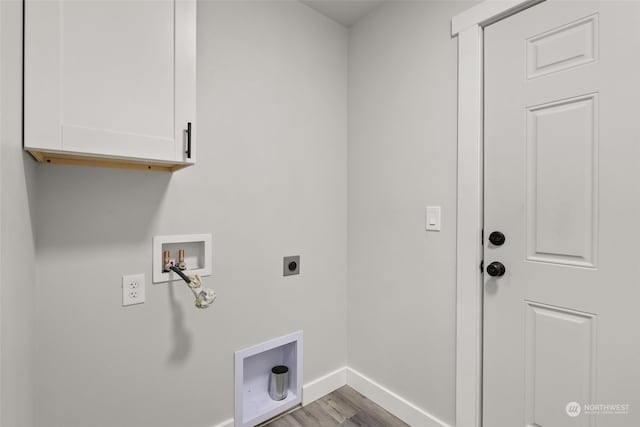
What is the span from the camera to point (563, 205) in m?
1.19

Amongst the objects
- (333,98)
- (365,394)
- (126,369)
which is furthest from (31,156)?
(365,394)

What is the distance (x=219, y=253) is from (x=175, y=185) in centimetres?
38

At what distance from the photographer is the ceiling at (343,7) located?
1795mm

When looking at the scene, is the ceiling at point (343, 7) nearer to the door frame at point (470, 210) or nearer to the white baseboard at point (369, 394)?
the door frame at point (470, 210)

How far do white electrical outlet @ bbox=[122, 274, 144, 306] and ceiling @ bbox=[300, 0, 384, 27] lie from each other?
5.69 feet

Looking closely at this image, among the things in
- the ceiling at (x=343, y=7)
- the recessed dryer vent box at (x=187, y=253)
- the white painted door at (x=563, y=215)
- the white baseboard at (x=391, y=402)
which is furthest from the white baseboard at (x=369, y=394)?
the ceiling at (x=343, y=7)

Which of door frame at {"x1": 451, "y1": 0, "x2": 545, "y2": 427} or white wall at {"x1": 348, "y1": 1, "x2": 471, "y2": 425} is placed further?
white wall at {"x1": 348, "y1": 1, "x2": 471, "y2": 425}

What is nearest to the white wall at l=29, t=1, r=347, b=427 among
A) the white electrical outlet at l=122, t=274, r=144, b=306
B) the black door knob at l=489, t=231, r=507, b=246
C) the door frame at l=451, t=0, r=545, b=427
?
the white electrical outlet at l=122, t=274, r=144, b=306

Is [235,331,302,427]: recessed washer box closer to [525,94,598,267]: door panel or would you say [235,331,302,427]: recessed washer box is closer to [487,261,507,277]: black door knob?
[487,261,507,277]: black door knob

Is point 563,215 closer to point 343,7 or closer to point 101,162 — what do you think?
point 343,7

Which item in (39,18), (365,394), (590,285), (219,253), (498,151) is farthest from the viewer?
(365,394)

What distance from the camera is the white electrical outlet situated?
125 cm

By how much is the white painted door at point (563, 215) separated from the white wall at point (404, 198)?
0.20 metres

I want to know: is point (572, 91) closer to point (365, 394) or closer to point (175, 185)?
point (175, 185)
